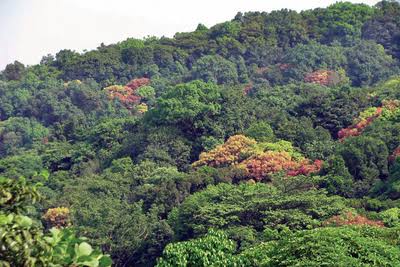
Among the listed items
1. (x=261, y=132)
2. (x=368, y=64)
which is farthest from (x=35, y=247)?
(x=368, y=64)

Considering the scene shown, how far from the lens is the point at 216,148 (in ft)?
179

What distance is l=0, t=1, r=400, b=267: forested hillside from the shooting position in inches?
1068

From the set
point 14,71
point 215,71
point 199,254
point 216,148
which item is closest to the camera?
point 199,254

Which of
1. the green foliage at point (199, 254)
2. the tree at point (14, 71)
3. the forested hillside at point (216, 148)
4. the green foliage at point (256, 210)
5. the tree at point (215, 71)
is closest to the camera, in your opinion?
the green foliage at point (199, 254)

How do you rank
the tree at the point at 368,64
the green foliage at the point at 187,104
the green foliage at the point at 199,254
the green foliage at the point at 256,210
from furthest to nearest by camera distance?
the tree at the point at 368,64, the green foliage at the point at 187,104, the green foliage at the point at 256,210, the green foliage at the point at 199,254

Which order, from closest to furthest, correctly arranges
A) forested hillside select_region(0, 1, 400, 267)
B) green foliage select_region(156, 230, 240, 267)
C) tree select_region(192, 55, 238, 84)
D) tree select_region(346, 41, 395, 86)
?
green foliage select_region(156, 230, 240, 267)
forested hillside select_region(0, 1, 400, 267)
tree select_region(346, 41, 395, 86)
tree select_region(192, 55, 238, 84)

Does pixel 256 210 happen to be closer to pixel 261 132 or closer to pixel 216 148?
pixel 216 148

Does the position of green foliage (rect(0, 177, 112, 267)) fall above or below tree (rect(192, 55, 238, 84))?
above

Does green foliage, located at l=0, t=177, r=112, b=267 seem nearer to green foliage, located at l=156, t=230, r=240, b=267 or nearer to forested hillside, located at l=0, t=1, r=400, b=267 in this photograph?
forested hillside, located at l=0, t=1, r=400, b=267

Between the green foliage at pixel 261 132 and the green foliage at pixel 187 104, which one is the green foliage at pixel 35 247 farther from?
the green foliage at pixel 187 104

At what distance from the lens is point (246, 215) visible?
4038 cm

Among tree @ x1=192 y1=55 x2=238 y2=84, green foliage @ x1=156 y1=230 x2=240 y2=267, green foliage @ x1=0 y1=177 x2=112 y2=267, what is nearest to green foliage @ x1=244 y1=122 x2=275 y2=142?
green foliage @ x1=156 y1=230 x2=240 y2=267

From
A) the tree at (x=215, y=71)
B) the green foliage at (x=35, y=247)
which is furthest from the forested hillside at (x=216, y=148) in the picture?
the tree at (x=215, y=71)

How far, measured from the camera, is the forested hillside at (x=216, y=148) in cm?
2712
